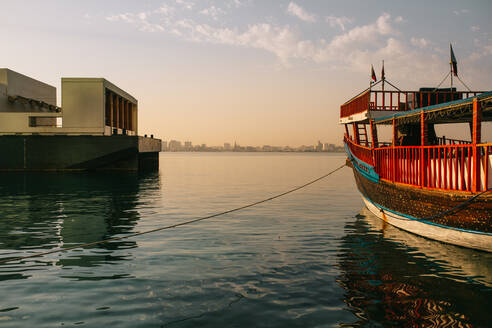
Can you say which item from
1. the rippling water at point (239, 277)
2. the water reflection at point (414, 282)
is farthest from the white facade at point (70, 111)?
the water reflection at point (414, 282)

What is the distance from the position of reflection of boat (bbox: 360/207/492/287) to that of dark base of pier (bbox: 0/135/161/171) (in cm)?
4178

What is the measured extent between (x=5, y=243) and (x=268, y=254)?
28.1ft

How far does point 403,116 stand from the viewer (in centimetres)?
1539

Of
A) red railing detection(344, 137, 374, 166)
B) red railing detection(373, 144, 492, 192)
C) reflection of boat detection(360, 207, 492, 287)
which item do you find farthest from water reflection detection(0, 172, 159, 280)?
red railing detection(344, 137, 374, 166)

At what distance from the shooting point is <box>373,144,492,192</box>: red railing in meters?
11.0

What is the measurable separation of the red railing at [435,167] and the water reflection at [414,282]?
78.3 inches

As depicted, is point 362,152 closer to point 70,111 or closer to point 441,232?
point 441,232

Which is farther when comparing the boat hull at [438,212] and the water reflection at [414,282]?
the boat hull at [438,212]

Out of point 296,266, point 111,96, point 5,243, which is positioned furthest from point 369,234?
point 111,96

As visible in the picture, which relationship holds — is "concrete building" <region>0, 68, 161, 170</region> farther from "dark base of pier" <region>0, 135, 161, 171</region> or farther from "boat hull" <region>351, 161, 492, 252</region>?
"boat hull" <region>351, 161, 492, 252</region>

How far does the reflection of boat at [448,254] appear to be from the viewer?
9359 millimetres

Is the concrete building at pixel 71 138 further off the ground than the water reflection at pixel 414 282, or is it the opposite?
the concrete building at pixel 71 138

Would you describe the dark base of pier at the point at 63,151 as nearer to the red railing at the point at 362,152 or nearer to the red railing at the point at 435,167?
the red railing at the point at 362,152

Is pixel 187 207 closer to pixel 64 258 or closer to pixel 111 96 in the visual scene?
pixel 64 258
